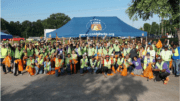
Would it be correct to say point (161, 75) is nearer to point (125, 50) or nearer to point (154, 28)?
point (125, 50)

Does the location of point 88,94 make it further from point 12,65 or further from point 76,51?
point 12,65

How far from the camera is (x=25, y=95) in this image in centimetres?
536

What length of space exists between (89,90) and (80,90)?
349mm

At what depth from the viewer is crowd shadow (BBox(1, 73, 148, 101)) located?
5.09 metres

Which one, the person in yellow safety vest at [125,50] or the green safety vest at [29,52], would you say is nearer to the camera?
the green safety vest at [29,52]

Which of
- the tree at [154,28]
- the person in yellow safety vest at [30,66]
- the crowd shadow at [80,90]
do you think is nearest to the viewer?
the crowd shadow at [80,90]

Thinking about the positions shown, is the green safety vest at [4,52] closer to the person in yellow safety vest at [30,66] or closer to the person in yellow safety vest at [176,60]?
the person in yellow safety vest at [30,66]

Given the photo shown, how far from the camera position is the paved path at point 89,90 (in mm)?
5090

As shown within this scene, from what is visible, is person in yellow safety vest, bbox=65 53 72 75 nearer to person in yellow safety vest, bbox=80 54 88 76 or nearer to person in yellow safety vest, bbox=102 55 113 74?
person in yellow safety vest, bbox=80 54 88 76

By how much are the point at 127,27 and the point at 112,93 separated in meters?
5.94

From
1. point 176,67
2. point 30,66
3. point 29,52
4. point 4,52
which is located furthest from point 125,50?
point 4,52

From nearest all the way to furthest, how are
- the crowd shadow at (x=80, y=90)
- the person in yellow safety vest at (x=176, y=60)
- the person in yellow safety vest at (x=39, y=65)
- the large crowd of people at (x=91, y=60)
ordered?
the crowd shadow at (x=80, y=90) < the person in yellow safety vest at (x=176, y=60) < the large crowd of people at (x=91, y=60) < the person in yellow safety vest at (x=39, y=65)

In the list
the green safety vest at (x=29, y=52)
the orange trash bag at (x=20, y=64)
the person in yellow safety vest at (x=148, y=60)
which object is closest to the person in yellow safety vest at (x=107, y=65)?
the person in yellow safety vest at (x=148, y=60)

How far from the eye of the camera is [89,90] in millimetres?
5883
